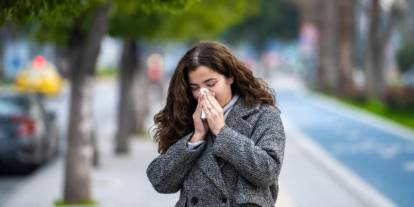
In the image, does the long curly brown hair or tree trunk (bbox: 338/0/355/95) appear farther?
tree trunk (bbox: 338/0/355/95)

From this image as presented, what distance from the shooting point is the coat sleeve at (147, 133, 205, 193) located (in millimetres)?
4402

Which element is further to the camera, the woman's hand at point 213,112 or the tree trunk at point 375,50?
the tree trunk at point 375,50

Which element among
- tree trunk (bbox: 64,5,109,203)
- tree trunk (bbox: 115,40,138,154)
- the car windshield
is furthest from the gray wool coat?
tree trunk (bbox: 115,40,138,154)

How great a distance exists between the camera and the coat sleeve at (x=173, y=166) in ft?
14.4

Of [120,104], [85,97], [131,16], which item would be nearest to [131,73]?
[120,104]

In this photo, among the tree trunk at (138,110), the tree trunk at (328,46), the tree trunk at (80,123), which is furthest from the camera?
the tree trunk at (328,46)

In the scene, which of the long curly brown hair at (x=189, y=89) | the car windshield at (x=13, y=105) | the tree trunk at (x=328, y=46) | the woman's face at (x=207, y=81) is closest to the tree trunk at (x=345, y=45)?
the tree trunk at (x=328, y=46)

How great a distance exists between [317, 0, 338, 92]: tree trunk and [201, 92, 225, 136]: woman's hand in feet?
121

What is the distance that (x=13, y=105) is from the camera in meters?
16.4

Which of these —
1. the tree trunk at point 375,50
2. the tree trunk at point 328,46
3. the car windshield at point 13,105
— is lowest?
the car windshield at point 13,105

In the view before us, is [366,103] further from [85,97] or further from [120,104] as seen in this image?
[85,97]

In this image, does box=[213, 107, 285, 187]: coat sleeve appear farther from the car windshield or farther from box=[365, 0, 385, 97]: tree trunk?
box=[365, 0, 385, 97]: tree trunk

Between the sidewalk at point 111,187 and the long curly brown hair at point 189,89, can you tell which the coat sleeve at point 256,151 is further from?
the sidewalk at point 111,187

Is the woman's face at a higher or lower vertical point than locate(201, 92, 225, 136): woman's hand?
higher
